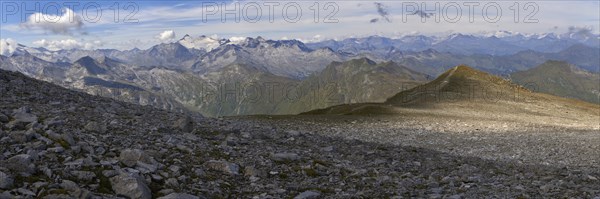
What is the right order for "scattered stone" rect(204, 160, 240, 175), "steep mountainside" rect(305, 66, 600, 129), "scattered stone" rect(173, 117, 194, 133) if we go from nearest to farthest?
"scattered stone" rect(204, 160, 240, 175), "scattered stone" rect(173, 117, 194, 133), "steep mountainside" rect(305, 66, 600, 129)

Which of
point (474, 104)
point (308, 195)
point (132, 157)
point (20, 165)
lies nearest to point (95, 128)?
point (132, 157)

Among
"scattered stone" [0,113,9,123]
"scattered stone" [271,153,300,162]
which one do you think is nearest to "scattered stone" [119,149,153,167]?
"scattered stone" [271,153,300,162]

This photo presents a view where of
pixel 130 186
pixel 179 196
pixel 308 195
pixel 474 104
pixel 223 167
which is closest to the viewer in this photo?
pixel 179 196

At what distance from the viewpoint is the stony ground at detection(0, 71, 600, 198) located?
36.0ft

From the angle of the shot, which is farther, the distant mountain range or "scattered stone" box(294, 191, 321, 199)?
the distant mountain range

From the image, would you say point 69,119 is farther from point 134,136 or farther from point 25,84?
point 25,84

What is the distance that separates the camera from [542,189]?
48.2 feet

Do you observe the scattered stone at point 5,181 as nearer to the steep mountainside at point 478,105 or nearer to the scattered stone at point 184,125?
the scattered stone at point 184,125

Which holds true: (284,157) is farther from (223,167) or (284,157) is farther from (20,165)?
(20,165)

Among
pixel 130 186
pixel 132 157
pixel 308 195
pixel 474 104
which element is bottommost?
pixel 308 195

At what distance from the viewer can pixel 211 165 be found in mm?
14852

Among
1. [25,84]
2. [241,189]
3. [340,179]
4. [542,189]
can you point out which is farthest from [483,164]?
[25,84]

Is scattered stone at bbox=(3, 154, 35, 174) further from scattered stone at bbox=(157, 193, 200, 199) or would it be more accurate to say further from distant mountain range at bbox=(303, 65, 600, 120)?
distant mountain range at bbox=(303, 65, 600, 120)

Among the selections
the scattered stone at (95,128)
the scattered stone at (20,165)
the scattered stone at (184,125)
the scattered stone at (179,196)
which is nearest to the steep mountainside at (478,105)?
the scattered stone at (184,125)
